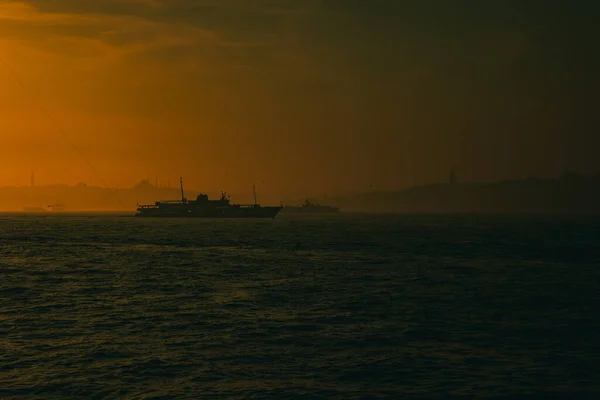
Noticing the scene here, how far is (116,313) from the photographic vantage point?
32156mm

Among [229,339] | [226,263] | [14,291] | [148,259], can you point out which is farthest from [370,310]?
[148,259]

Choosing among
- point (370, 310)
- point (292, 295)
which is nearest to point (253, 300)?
point (292, 295)

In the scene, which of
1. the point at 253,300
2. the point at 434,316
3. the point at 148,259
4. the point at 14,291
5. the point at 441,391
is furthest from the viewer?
the point at 148,259

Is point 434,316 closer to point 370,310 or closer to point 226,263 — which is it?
point 370,310

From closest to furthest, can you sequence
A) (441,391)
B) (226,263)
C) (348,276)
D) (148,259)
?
(441,391) < (348,276) < (226,263) < (148,259)

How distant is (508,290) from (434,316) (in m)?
12.9

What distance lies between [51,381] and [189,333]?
8052mm

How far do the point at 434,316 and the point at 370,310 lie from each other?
135 inches

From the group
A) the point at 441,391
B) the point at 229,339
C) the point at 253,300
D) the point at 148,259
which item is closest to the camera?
the point at 441,391

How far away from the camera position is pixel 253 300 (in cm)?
3675

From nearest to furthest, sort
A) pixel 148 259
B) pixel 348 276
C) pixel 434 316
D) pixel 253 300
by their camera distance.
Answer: pixel 434 316 < pixel 253 300 < pixel 348 276 < pixel 148 259

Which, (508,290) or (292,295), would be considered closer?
(292,295)

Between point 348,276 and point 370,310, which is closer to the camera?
point 370,310

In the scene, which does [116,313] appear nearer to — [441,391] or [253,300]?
[253,300]
